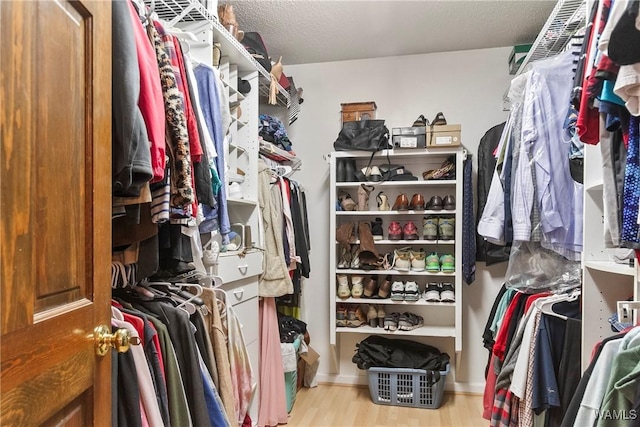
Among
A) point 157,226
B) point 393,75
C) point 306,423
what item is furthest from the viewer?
point 393,75

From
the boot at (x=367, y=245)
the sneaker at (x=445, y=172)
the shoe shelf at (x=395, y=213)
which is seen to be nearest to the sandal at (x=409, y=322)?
the boot at (x=367, y=245)

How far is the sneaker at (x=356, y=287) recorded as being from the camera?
279cm

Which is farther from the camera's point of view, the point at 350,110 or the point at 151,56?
the point at 350,110

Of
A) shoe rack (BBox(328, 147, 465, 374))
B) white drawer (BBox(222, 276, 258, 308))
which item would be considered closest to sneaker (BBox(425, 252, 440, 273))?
shoe rack (BBox(328, 147, 465, 374))

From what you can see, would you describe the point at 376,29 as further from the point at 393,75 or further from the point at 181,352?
the point at 181,352

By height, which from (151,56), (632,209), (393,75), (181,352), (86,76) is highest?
(393,75)

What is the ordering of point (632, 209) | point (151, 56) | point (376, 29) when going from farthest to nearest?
1. point (376, 29)
2. point (151, 56)
3. point (632, 209)

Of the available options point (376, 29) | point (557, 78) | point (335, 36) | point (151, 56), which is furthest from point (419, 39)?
point (151, 56)

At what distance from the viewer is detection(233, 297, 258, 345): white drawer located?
2047mm

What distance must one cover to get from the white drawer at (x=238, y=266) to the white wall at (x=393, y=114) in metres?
0.74

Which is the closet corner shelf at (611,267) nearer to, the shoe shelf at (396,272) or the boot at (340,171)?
the shoe shelf at (396,272)

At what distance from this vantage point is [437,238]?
270 cm

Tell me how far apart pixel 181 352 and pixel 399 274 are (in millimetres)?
1780

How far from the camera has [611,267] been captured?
1.21 metres
